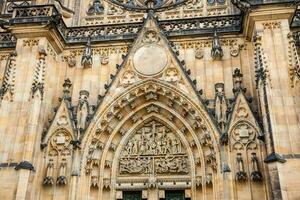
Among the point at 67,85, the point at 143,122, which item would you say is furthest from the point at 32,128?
the point at 143,122

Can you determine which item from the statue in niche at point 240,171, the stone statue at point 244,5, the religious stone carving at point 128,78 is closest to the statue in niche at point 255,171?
the statue in niche at point 240,171


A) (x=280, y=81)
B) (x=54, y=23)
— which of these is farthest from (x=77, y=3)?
(x=280, y=81)

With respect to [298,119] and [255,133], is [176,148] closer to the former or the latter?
[255,133]

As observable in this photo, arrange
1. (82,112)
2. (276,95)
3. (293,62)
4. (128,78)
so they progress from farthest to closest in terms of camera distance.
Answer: (128,78) → (82,112) → (293,62) → (276,95)

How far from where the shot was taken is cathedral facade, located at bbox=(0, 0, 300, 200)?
11203 millimetres

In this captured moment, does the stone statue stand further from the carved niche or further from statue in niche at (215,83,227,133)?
the carved niche

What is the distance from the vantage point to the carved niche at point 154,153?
489 inches

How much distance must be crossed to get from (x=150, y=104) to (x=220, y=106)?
236cm

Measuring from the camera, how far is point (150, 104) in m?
13.3

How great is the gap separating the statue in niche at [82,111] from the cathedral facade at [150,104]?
32mm

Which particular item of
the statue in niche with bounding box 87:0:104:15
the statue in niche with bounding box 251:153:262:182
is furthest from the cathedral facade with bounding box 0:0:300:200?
the statue in niche with bounding box 87:0:104:15

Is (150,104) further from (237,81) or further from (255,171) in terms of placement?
(255,171)

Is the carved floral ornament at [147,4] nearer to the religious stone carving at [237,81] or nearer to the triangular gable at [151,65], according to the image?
the triangular gable at [151,65]

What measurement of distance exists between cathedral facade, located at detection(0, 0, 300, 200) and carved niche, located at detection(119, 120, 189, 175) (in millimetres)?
33
